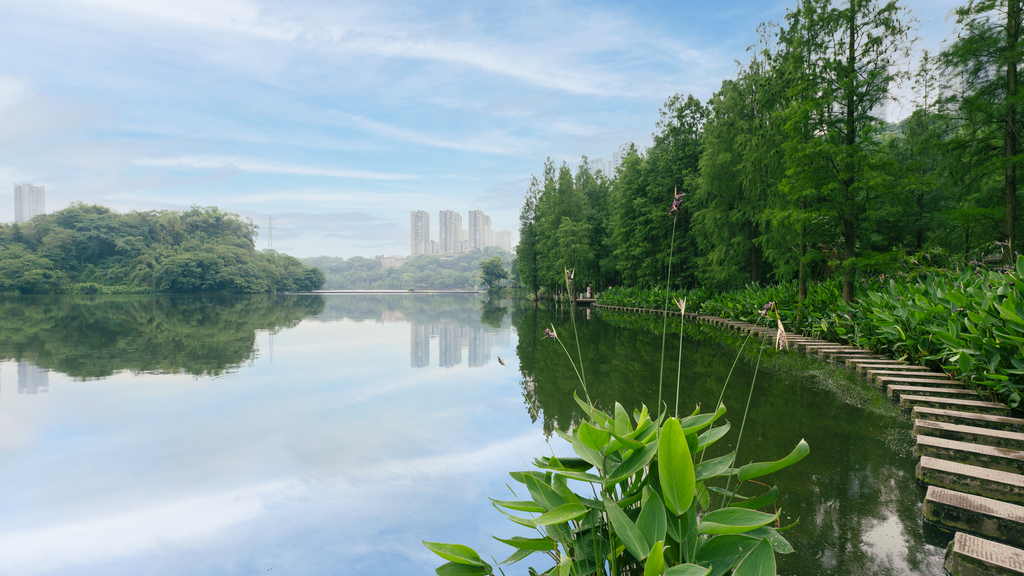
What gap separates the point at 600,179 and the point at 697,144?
13.7 m

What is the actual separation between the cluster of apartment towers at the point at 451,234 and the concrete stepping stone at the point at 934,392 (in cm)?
11571

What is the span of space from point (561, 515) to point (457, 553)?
1.46 ft

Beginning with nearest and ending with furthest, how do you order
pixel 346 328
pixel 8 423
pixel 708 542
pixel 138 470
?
1. pixel 708 542
2. pixel 138 470
3. pixel 8 423
4. pixel 346 328

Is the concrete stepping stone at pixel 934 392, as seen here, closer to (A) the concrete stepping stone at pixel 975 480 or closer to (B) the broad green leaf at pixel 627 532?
(A) the concrete stepping stone at pixel 975 480

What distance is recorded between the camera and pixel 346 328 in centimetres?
1459

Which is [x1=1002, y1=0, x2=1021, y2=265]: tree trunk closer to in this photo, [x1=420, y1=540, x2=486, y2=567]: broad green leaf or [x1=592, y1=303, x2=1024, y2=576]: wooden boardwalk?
[x1=592, y1=303, x2=1024, y2=576]: wooden boardwalk

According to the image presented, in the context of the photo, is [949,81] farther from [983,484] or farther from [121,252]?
[121,252]

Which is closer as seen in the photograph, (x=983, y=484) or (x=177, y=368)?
(x=983, y=484)

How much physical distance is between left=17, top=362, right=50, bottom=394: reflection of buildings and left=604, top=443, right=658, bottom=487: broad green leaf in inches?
295

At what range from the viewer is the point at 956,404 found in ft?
12.4

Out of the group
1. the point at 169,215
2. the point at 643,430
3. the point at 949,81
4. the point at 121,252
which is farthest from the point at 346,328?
the point at 169,215

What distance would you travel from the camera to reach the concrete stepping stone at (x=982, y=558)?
5.26 ft

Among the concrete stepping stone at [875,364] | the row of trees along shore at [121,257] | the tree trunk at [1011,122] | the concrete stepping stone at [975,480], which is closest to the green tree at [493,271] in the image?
the row of trees along shore at [121,257]

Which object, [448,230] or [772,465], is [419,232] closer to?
[448,230]
